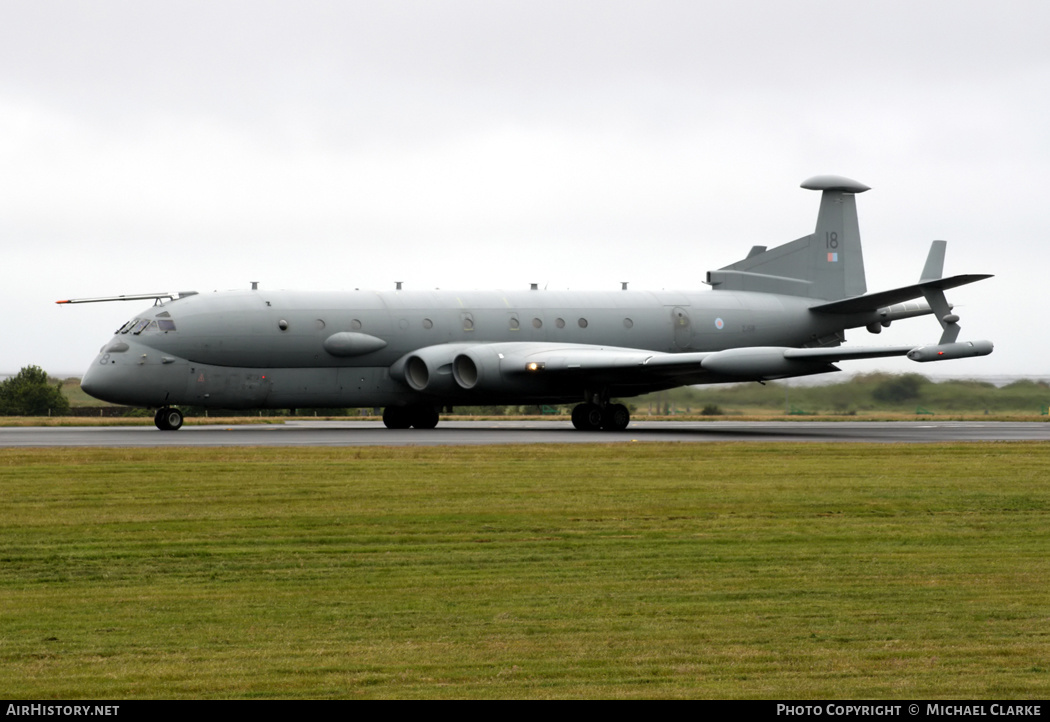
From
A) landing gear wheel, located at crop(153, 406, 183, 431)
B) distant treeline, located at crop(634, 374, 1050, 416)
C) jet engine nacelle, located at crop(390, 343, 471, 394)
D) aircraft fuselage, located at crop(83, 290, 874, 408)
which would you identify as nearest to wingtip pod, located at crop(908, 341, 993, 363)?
aircraft fuselage, located at crop(83, 290, 874, 408)

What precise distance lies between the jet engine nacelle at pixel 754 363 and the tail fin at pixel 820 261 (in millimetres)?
9305

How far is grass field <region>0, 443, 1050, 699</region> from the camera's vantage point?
23.0ft

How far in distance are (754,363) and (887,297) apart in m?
7.27

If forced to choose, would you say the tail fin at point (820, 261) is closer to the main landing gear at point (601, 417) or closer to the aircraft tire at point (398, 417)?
the main landing gear at point (601, 417)

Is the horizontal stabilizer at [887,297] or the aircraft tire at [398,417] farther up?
the horizontal stabilizer at [887,297]

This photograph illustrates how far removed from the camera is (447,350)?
32.0 m

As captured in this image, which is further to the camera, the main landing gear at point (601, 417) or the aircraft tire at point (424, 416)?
the aircraft tire at point (424, 416)

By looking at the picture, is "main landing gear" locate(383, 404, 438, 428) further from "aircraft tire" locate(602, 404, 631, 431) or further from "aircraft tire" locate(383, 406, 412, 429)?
"aircraft tire" locate(602, 404, 631, 431)

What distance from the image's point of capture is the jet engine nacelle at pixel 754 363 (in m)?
29.6

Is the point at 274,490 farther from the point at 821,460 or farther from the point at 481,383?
the point at 481,383

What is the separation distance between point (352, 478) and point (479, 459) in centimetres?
365

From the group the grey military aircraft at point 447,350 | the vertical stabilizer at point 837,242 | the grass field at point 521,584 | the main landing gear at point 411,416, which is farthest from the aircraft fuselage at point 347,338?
the grass field at point 521,584

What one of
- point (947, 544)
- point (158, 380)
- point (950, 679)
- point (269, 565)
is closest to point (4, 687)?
point (269, 565)

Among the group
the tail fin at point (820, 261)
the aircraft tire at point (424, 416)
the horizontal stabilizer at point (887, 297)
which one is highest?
the tail fin at point (820, 261)
